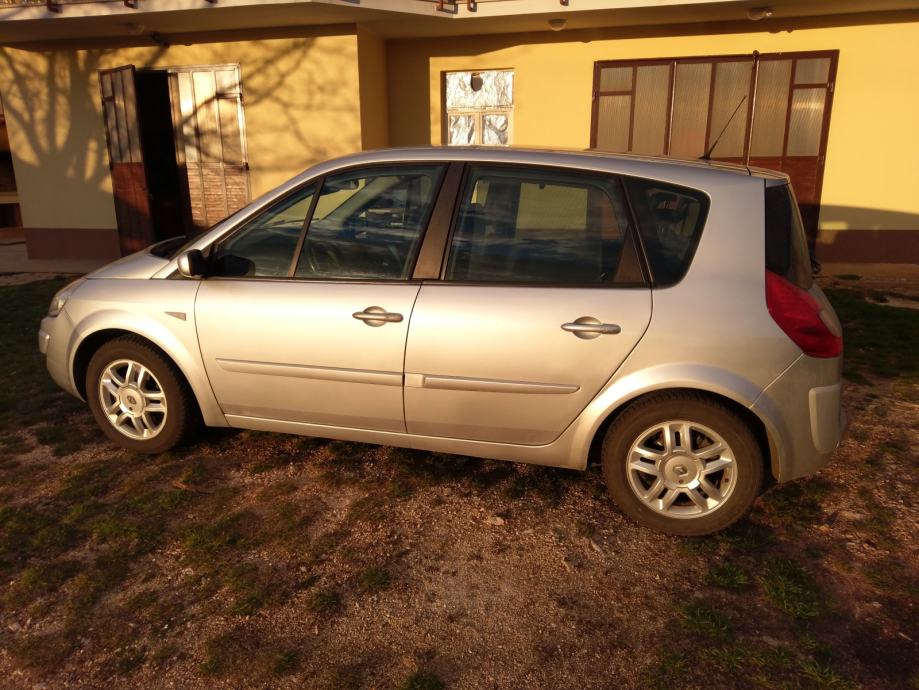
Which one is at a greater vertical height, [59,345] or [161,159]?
[161,159]

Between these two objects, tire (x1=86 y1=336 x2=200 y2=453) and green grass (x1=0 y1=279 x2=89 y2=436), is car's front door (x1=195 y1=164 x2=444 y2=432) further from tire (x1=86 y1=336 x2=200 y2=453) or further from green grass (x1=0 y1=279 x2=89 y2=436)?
green grass (x1=0 y1=279 x2=89 y2=436)

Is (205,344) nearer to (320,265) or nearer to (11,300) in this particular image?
(320,265)

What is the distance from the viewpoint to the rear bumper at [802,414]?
2859mm

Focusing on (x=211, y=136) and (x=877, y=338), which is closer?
(x=877, y=338)

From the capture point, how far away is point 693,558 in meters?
2.97

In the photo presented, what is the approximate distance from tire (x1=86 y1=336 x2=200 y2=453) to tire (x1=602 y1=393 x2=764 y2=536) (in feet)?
7.58

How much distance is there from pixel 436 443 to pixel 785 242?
6.09 ft

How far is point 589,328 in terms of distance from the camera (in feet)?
9.70

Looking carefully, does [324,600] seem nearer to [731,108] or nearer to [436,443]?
[436,443]

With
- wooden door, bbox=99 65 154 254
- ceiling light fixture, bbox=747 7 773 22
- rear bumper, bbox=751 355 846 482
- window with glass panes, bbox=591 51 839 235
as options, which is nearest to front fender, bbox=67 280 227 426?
rear bumper, bbox=751 355 846 482

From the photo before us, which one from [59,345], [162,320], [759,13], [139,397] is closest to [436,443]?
[162,320]

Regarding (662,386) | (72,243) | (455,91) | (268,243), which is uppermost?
(455,91)

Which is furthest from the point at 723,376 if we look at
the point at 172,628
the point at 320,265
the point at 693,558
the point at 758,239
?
the point at 172,628

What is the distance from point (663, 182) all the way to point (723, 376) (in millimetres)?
901
